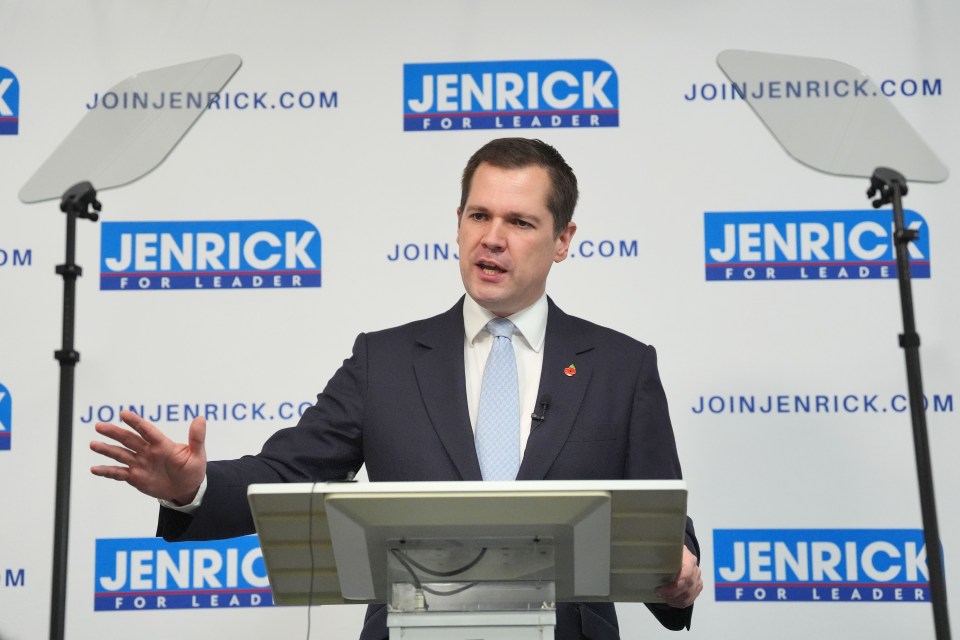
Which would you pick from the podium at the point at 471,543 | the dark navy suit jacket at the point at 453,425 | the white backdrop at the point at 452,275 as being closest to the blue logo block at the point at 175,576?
the white backdrop at the point at 452,275

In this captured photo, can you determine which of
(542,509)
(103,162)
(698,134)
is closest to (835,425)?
(698,134)

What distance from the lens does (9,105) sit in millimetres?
3912

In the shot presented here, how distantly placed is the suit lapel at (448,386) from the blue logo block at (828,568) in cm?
138

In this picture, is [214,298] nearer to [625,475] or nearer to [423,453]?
[423,453]

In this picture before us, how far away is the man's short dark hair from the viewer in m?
2.84

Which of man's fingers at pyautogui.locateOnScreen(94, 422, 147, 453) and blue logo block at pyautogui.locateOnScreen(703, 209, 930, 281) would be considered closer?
man's fingers at pyautogui.locateOnScreen(94, 422, 147, 453)

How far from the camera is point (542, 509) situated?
1.69m

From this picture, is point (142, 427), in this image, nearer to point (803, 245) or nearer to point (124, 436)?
point (124, 436)

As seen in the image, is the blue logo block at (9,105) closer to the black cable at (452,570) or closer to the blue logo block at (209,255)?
the blue logo block at (209,255)

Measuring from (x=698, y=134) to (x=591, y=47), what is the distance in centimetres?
48

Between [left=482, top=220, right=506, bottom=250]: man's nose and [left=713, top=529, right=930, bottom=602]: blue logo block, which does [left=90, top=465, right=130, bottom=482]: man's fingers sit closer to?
[left=482, top=220, right=506, bottom=250]: man's nose

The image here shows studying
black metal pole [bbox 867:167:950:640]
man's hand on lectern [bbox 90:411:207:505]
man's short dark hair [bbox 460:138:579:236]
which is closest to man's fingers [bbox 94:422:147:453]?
man's hand on lectern [bbox 90:411:207:505]

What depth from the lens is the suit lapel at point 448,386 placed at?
98.1 inches

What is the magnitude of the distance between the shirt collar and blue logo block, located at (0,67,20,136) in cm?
204
